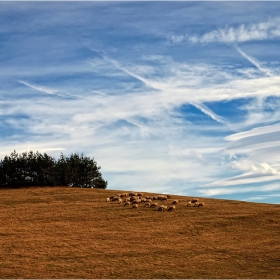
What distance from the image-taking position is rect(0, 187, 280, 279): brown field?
105 ft

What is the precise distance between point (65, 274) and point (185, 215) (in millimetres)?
20285

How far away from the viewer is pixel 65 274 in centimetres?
3088

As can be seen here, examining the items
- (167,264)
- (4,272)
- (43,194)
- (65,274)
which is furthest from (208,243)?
(43,194)

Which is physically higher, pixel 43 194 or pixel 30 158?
pixel 30 158

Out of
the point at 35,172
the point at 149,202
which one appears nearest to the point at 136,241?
the point at 149,202

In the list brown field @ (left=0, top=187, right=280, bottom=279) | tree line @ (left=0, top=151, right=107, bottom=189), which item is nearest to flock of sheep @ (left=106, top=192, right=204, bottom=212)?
brown field @ (left=0, top=187, right=280, bottom=279)

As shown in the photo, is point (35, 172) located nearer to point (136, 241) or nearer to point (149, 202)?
point (149, 202)

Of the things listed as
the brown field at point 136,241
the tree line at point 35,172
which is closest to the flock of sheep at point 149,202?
the brown field at point 136,241

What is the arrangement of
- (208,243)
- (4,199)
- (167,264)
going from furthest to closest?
(4,199)
(208,243)
(167,264)

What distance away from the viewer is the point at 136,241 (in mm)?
38906

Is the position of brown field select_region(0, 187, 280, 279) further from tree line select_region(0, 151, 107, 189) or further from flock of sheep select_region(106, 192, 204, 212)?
tree line select_region(0, 151, 107, 189)

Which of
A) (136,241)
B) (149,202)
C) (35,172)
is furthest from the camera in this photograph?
(35,172)

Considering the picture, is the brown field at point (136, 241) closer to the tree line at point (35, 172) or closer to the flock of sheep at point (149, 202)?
the flock of sheep at point (149, 202)

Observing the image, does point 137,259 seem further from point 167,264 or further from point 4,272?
point 4,272
